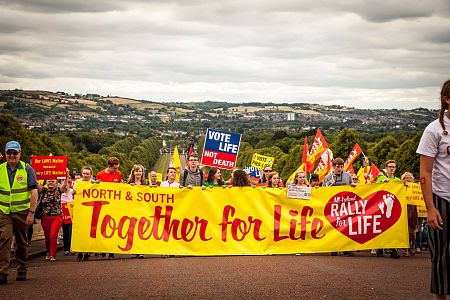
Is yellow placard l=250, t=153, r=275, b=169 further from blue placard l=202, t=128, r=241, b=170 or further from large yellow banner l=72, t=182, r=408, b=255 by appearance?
large yellow banner l=72, t=182, r=408, b=255

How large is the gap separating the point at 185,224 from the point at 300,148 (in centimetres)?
9538

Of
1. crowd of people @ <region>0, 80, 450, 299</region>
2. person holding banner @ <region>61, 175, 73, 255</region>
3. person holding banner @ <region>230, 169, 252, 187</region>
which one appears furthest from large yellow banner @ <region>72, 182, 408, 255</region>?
person holding banner @ <region>61, 175, 73, 255</region>

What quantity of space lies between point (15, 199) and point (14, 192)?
110mm

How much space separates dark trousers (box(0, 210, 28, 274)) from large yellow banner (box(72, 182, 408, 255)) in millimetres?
2812

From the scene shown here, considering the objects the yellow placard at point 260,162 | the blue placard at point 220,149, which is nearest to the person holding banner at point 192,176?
the blue placard at point 220,149

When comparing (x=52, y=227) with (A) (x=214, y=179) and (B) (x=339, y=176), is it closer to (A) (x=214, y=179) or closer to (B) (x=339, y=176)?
(A) (x=214, y=179)

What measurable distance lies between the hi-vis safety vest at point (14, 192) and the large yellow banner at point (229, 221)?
3139 mm

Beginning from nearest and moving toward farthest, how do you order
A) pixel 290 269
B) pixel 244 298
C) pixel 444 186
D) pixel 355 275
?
1. pixel 444 186
2. pixel 244 298
3. pixel 355 275
4. pixel 290 269

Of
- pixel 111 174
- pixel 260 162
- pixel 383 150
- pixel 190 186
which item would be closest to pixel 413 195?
pixel 190 186

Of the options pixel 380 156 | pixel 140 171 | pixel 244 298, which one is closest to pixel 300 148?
pixel 380 156

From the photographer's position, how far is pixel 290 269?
12836 mm

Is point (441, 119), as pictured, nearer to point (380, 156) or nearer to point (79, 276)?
point (79, 276)

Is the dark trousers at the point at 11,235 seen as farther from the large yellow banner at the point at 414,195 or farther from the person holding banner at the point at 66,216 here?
the large yellow banner at the point at 414,195

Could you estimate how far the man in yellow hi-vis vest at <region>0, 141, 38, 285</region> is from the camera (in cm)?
1200
